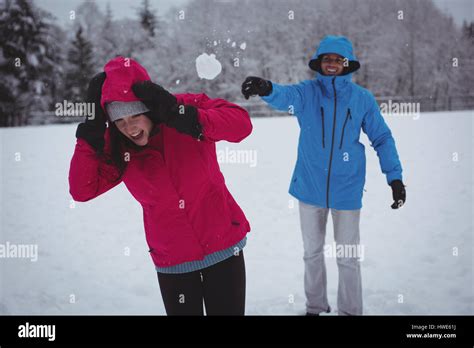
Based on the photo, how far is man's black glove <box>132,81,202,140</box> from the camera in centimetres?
142

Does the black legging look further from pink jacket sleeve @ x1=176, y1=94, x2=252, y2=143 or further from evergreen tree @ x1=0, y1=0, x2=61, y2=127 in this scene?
evergreen tree @ x1=0, y1=0, x2=61, y2=127

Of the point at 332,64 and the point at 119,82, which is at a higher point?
the point at 332,64

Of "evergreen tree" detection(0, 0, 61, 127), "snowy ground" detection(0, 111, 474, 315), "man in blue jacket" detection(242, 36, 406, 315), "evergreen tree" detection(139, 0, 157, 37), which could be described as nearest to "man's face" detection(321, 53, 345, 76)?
"man in blue jacket" detection(242, 36, 406, 315)

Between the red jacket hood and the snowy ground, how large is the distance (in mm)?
2014

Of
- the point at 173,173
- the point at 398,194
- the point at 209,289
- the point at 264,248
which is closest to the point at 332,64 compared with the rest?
the point at 398,194

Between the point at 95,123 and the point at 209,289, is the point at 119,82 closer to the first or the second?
the point at 95,123

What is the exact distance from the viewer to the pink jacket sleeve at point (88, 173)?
4.99 ft

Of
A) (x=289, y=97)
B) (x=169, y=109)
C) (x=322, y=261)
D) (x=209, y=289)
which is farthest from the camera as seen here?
(x=322, y=261)

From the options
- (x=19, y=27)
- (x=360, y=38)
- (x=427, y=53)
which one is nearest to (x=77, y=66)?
(x=19, y=27)

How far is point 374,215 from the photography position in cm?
483

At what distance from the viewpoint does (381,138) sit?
8.27ft

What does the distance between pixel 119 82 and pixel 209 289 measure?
0.92 metres

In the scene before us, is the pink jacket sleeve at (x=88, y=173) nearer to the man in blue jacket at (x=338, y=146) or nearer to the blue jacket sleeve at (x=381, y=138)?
the man in blue jacket at (x=338, y=146)
